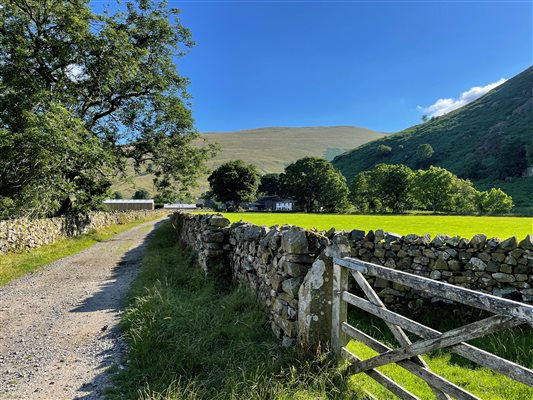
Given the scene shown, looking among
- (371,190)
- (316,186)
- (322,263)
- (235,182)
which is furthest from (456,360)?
(235,182)

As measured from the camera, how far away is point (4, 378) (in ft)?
14.3

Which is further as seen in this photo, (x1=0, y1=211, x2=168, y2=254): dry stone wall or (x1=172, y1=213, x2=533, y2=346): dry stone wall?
(x1=0, y1=211, x2=168, y2=254): dry stone wall

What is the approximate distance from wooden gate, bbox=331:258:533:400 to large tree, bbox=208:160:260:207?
72494mm

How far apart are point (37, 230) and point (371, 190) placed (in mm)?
61186

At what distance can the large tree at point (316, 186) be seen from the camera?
72.1m

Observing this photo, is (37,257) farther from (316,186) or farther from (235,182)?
(316,186)

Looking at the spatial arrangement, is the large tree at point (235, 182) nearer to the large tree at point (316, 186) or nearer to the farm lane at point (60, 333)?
the large tree at point (316, 186)

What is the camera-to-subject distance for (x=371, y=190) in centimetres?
6650

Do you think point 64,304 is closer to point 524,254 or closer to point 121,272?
point 121,272

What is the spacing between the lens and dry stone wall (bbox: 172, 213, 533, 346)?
4.04 m

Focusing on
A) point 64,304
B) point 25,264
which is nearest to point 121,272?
point 64,304

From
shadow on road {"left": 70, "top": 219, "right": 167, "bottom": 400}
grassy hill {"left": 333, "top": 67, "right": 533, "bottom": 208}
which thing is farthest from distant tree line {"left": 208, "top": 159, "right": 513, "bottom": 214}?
shadow on road {"left": 70, "top": 219, "right": 167, "bottom": 400}

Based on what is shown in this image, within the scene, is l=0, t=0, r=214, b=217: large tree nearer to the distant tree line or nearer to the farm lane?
the farm lane

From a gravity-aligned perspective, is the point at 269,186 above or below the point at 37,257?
above
